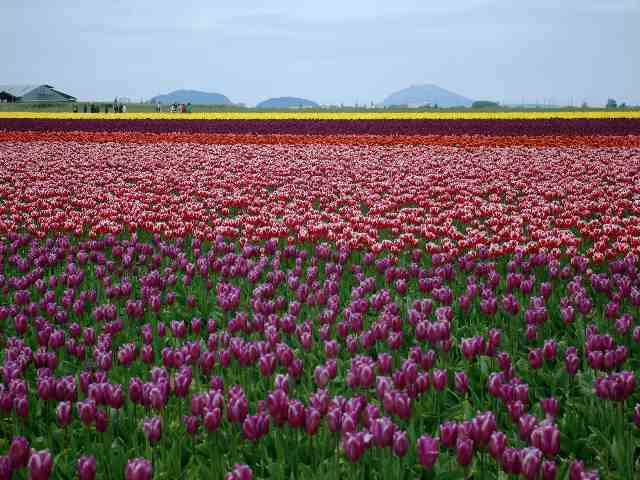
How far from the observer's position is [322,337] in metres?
4.94

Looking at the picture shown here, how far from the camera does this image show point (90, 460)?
2900 millimetres

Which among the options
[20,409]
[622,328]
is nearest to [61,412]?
[20,409]

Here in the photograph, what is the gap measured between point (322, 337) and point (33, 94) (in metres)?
142

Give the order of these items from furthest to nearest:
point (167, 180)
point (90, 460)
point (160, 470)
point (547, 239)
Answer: point (167, 180)
point (547, 239)
point (160, 470)
point (90, 460)

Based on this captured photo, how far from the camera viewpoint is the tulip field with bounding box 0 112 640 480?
3.38 meters

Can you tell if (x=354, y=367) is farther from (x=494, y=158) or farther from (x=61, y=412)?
(x=494, y=158)

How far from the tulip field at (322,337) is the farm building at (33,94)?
12630 centimetres

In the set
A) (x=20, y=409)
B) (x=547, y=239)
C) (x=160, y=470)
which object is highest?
(x=547, y=239)

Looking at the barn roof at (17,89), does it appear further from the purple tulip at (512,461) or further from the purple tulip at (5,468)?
the purple tulip at (512,461)

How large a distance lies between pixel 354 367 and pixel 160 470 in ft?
4.03

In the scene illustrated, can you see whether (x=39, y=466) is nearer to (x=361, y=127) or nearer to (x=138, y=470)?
(x=138, y=470)

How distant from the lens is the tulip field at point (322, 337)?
3.38 meters

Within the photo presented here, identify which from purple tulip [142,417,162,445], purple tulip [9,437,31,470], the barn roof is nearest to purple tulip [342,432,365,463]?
purple tulip [142,417,162,445]

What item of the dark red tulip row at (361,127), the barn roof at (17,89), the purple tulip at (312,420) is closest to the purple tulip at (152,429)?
the purple tulip at (312,420)
